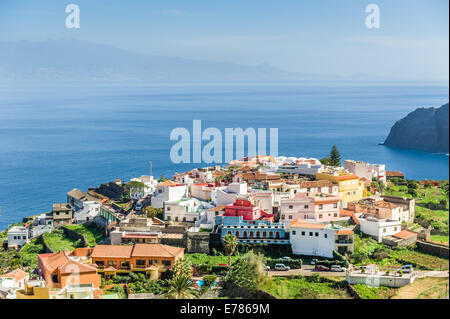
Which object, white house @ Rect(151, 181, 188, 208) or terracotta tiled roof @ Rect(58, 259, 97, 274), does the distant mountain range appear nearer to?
white house @ Rect(151, 181, 188, 208)

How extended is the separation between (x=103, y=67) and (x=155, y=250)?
310 ft

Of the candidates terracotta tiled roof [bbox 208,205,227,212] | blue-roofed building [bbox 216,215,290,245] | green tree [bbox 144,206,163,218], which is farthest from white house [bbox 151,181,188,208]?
blue-roofed building [bbox 216,215,290,245]

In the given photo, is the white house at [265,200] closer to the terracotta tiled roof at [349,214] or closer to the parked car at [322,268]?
the terracotta tiled roof at [349,214]

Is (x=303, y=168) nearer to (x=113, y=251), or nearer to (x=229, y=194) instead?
(x=229, y=194)

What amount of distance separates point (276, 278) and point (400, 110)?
53475 mm

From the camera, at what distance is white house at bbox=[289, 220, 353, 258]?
12.8 metres

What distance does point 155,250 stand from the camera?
506 inches

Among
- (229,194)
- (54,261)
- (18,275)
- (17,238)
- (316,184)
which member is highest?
(316,184)

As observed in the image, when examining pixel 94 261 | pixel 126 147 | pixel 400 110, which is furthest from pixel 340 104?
pixel 94 261

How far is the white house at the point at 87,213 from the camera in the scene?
18094 millimetres

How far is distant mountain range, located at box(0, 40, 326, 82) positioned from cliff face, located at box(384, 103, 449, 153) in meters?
51.6

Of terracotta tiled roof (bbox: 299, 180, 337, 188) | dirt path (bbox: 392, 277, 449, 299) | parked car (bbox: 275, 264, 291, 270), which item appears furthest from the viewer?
terracotta tiled roof (bbox: 299, 180, 337, 188)

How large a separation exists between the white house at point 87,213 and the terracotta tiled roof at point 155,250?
5.39 m

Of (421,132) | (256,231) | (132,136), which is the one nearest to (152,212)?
(256,231)
